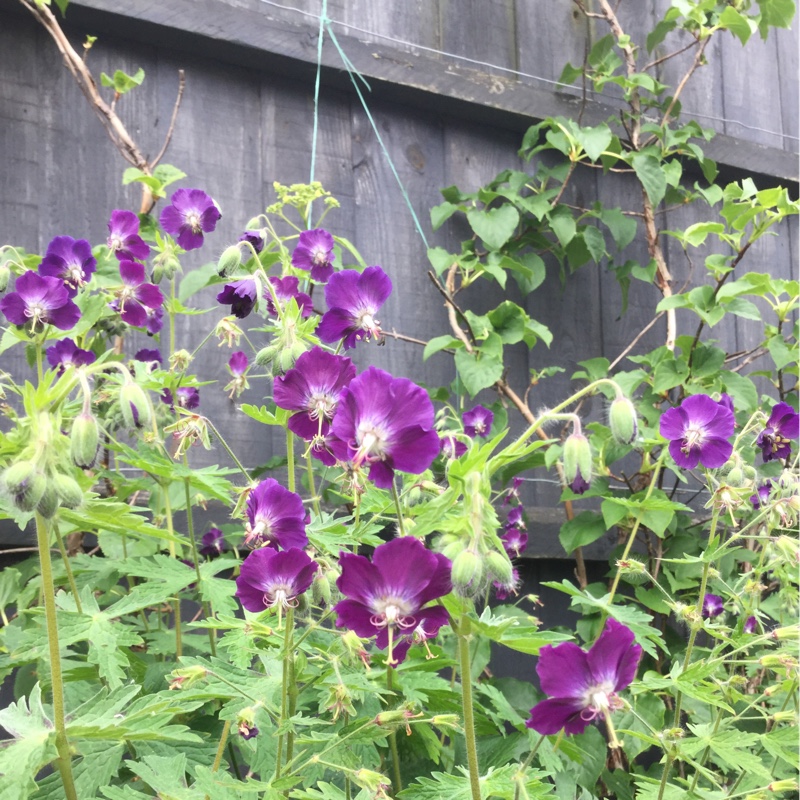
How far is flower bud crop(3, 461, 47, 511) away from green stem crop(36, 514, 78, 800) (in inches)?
1.2

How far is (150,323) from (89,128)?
0.69 metres

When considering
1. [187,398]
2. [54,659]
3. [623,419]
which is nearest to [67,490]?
[54,659]

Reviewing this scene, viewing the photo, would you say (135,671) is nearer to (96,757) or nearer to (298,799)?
(96,757)

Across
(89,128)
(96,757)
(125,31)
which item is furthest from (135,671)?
(125,31)

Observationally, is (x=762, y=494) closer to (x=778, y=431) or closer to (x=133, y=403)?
(x=778, y=431)

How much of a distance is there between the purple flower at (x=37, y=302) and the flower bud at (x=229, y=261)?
12.8 inches

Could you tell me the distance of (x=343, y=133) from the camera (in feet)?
9.12

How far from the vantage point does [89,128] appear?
7.98 feet

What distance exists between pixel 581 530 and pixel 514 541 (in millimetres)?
223

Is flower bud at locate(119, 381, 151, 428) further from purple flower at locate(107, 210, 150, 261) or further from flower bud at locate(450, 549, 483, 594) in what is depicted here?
purple flower at locate(107, 210, 150, 261)

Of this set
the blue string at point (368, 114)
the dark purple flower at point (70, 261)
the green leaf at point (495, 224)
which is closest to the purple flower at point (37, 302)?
the dark purple flower at point (70, 261)

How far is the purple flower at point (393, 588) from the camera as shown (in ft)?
3.05

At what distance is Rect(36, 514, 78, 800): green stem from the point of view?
97 cm

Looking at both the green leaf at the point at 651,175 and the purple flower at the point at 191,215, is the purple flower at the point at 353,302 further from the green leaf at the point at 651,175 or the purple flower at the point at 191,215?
the green leaf at the point at 651,175
